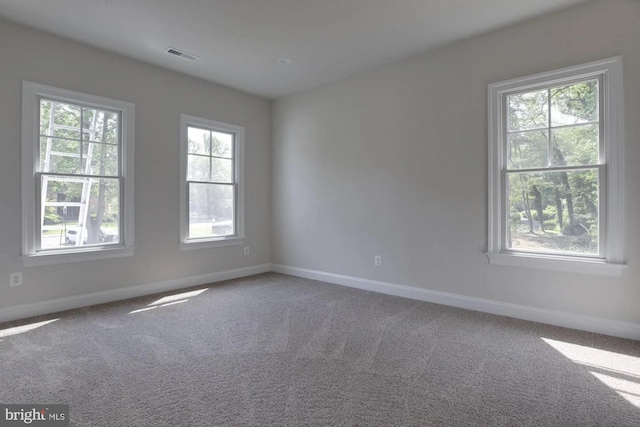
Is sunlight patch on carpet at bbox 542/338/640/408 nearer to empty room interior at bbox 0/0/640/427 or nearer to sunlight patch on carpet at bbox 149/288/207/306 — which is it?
empty room interior at bbox 0/0/640/427

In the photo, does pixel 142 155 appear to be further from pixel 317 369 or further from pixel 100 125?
pixel 317 369

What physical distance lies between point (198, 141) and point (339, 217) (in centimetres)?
223

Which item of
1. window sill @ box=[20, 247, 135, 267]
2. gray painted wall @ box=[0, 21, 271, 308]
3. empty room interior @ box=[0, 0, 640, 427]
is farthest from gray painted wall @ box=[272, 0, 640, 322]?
window sill @ box=[20, 247, 135, 267]

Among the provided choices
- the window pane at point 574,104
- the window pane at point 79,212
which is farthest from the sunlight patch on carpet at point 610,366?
the window pane at point 79,212

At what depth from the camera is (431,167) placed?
12.4 feet

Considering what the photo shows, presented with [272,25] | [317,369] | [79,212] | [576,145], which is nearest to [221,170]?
[79,212]

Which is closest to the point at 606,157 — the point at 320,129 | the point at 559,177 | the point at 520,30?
the point at 559,177

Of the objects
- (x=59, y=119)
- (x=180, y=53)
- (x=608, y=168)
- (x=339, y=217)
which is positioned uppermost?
(x=180, y=53)

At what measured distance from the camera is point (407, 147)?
13.0ft

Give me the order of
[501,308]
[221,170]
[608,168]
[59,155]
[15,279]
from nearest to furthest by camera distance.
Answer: [608,168]
[15,279]
[501,308]
[59,155]
[221,170]

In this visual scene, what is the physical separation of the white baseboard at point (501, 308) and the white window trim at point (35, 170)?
2.62 meters

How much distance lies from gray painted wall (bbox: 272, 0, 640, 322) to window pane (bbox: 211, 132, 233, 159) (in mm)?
801

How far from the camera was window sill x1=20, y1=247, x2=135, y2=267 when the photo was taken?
10.7ft

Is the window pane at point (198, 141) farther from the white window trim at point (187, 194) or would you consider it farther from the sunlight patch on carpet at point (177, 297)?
the sunlight patch on carpet at point (177, 297)
